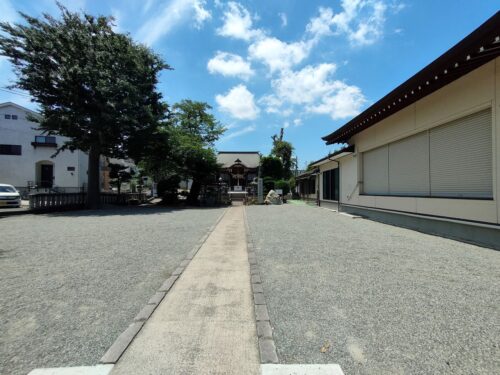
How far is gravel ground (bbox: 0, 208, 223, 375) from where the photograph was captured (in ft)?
8.16

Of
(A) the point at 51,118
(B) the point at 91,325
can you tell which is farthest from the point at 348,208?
(A) the point at 51,118

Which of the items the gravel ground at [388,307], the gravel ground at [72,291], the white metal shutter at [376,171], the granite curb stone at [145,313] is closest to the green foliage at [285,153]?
the white metal shutter at [376,171]

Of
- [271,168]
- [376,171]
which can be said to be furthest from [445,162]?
[271,168]

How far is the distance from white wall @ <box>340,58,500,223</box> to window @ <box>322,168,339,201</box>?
15.9 ft

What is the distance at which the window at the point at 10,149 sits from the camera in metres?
26.4

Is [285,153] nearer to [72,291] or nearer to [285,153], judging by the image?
[285,153]

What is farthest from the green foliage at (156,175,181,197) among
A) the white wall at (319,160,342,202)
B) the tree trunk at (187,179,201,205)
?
the white wall at (319,160,342,202)

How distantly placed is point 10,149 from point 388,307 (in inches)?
1327

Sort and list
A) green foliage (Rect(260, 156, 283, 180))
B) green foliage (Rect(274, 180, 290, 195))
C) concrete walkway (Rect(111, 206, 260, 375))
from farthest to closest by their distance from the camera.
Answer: green foliage (Rect(260, 156, 283, 180))
green foliage (Rect(274, 180, 290, 195))
concrete walkway (Rect(111, 206, 260, 375))

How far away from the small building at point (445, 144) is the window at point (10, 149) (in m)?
30.1

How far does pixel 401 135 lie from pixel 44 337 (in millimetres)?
9931

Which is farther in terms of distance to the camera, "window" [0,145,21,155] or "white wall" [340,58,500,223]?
"window" [0,145,21,155]

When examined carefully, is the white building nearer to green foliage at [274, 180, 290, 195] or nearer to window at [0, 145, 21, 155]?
window at [0, 145, 21, 155]

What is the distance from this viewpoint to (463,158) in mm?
6770
